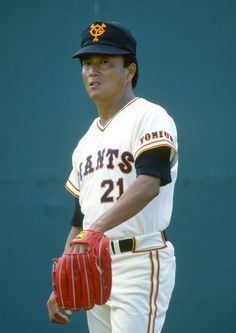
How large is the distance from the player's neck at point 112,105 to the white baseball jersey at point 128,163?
0.18 feet

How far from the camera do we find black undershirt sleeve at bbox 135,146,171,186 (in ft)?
10.5

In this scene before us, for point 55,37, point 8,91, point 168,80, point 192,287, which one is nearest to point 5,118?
point 8,91

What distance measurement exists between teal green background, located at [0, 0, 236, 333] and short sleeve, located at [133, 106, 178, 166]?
1778 mm

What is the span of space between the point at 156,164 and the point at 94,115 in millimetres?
2050

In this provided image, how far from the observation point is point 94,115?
5227 mm

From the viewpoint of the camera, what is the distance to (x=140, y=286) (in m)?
3.32

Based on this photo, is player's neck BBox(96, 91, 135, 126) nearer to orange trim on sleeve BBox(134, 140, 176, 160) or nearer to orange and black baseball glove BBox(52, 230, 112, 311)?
orange trim on sleeve BBox(134, 140, 176, 160)

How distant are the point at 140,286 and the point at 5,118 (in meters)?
2.25

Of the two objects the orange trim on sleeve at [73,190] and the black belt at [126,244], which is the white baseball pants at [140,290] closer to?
the black belt at [126,244]

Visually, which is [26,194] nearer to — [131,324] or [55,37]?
[55,37]

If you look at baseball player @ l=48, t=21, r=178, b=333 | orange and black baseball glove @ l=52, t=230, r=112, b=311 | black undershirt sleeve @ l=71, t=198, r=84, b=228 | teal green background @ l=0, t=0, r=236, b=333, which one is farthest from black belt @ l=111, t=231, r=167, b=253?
teal green background @ l=0, t=0, r=236, b=333

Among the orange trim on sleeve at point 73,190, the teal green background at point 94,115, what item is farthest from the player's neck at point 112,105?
the teal green background at point 94,115

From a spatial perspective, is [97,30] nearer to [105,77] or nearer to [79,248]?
[105,77]

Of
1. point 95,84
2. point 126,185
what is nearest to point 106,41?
point 95,84
